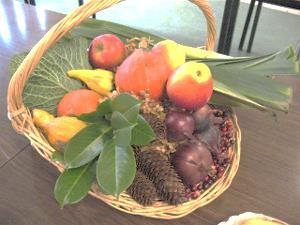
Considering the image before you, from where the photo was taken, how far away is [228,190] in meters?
0.51

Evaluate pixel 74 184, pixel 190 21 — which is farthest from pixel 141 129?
pixel 190 21

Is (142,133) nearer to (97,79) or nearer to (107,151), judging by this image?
(107,151)

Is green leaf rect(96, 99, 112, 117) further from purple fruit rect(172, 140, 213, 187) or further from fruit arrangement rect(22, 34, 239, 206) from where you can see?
purple fruit rect(172, 140, 213, 187)

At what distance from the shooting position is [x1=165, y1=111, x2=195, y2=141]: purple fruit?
0.47 metres

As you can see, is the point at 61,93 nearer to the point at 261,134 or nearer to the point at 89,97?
the point at 89,97

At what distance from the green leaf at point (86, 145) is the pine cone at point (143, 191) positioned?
0.22 ft

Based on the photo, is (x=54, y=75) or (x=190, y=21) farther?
(x=190, y=21)

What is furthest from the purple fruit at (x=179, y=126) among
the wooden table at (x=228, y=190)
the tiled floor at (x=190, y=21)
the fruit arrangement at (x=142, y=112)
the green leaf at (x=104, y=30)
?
the tiled floor at (x=190, y=21)

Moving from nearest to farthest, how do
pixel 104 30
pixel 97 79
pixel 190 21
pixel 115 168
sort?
pixel 115 168
pixel 97 79
pixel 104 30
pixel 190 21

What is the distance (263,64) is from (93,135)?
349 mm

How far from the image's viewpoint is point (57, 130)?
0.47m

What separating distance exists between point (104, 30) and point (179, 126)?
0.30 metres

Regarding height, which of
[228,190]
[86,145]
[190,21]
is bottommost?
[190,21]

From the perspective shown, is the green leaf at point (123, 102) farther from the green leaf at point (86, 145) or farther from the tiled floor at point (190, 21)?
the tiled floor at point (190, 21)
